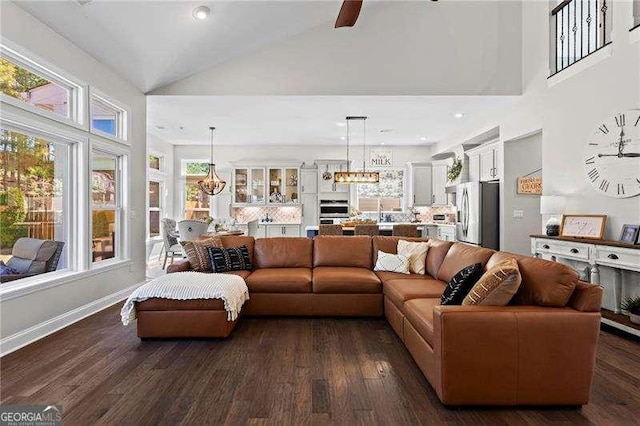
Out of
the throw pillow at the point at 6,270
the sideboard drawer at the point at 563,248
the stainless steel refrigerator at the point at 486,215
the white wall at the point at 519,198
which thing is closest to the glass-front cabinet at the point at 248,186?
the stainless steel refrigerator at the point at 486,215

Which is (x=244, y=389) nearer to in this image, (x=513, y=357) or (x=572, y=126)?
(x=513, y=357)

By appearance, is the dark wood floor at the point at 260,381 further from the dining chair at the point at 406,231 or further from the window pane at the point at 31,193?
the dining chair at the point at 406,231

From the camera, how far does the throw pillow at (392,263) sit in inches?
180

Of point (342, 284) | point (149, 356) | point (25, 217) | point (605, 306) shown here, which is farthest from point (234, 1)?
point (605, 306)

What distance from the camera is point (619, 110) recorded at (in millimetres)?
4035

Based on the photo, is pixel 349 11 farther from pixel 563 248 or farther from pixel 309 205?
pixel 309 205

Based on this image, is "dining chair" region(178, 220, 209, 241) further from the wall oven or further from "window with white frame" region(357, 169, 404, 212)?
"window with white frame" region(357, 169, 404, 212)

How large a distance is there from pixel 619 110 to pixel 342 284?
3.56 metres

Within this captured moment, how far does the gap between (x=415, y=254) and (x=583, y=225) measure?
1.95 metres

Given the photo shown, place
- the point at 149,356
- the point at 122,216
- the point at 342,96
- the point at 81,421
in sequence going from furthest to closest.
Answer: the point at 342,96
the point at 122,216
the point at 149,356
the point at 81,421

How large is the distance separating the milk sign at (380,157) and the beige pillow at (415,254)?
5.73 m

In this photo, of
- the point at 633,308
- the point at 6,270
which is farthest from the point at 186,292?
the point at 633,308

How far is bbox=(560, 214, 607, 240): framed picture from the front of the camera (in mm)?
4129

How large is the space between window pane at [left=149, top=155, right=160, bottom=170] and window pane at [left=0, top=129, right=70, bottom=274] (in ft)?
17.2
